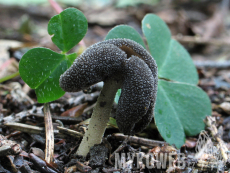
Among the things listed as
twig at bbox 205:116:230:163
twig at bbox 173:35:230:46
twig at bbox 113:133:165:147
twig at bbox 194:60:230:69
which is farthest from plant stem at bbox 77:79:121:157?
twig at bbox 173:35:230:46

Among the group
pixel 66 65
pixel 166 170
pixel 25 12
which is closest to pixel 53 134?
pixel 66 65

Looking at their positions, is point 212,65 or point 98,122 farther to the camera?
point 212,65

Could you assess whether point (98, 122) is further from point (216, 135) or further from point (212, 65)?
point (212, 65)

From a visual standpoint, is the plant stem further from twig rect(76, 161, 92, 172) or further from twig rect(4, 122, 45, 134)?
twig rect(4, 122, 45, 134)

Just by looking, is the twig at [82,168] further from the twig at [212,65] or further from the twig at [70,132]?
the twig at [212,65]

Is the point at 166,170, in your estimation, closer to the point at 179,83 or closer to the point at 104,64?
the point at 104,64

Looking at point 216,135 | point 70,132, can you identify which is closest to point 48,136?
point 70,132
